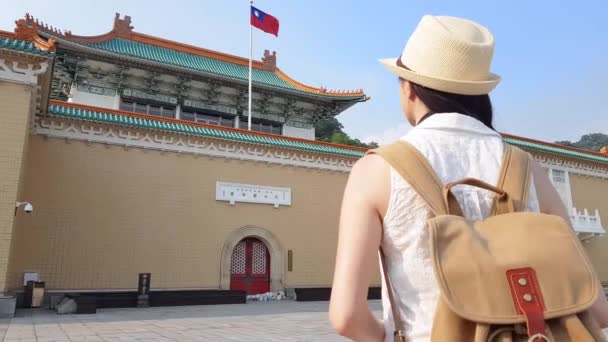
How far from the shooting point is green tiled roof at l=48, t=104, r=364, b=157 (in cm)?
1123

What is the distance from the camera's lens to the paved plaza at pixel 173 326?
5902 mm

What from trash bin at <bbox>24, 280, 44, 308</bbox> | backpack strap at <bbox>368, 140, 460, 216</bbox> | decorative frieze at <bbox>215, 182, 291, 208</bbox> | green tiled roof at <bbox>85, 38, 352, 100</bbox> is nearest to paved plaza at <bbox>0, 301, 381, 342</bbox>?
trash bin at <bbox>24, 280, 44, 308</bbox>

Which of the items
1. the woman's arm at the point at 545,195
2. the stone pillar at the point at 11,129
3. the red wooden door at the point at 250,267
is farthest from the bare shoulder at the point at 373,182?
the red wooden door at the point at 250,267

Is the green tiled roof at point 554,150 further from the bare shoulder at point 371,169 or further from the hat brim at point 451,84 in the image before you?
the bare shoulder at point 371,169

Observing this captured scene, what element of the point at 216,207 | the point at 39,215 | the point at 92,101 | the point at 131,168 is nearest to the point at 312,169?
the point at 216,207

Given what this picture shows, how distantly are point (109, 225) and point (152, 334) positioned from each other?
5.64 meters

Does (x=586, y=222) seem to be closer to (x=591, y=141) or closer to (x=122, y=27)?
(x=122, y=27)

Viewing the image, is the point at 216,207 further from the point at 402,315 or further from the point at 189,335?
the point at 402,315

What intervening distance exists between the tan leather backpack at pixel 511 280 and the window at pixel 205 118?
16.6 m

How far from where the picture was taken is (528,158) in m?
1.19

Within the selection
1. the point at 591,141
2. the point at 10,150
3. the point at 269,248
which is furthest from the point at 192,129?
the point at 591,141

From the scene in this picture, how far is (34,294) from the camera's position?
9.40 metres

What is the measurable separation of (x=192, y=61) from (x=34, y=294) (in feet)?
38.3

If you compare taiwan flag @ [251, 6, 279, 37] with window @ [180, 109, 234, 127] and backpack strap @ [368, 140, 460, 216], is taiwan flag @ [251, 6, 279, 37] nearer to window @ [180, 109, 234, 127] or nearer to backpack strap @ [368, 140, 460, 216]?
window @ [180, 109, 234, 127]
